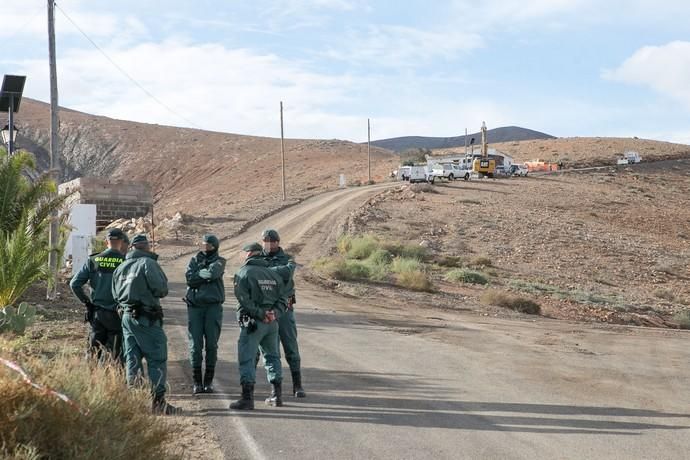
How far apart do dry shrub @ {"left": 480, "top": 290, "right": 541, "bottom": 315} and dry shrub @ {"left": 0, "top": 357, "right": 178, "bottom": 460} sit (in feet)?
55.6

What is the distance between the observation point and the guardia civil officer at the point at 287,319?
9.00m

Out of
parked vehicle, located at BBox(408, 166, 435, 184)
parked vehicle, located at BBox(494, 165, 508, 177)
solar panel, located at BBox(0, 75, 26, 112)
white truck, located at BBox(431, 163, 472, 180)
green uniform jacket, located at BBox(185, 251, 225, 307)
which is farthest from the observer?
parked vehicle, located at BBox(494, 165, 508, 177)

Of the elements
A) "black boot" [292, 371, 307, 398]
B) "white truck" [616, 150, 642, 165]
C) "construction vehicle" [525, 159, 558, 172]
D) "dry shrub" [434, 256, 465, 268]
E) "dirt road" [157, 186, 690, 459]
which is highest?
"white truck" [616, 150, 642, 165]

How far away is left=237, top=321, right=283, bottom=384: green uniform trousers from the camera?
8500 mm

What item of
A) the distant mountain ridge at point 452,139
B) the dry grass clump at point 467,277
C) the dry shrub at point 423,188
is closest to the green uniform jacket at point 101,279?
the dry grass clump at point 467,277

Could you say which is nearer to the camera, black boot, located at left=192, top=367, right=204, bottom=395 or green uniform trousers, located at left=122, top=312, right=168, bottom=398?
green uniform trousers, located at left=122, top=312, right=168, bottom=398

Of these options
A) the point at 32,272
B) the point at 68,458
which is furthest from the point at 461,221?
the point at 68,458

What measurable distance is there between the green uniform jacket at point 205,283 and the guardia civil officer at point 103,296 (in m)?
0.85

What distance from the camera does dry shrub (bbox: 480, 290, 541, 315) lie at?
22.0m

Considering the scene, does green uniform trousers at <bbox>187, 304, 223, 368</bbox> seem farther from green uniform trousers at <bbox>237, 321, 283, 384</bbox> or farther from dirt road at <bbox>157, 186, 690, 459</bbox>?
green uniform trousers at <bbox>237, 321, 283, 384</bbox>

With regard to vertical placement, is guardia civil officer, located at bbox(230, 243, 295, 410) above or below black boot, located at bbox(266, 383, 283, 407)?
above

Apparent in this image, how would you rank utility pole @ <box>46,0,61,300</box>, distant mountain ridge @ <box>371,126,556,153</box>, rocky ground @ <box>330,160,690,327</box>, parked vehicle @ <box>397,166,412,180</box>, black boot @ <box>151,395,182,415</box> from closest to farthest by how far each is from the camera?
black boot @ <box>151,395,182,415</box> < utility pole @ <box>46,0,61,300</box> < rocky ground @ <box>330,160,690,327</box> < parked vehicle @ <box>397,166,412,180</box> < distant mountain ridge @ <box>371,126,556,153</box>

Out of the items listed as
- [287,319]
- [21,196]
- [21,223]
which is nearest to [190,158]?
[21,196]

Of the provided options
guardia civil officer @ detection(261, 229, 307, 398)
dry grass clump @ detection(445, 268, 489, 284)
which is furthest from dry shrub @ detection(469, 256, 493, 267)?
guardia civil officer @ detection(261, 229, 307, 398)
